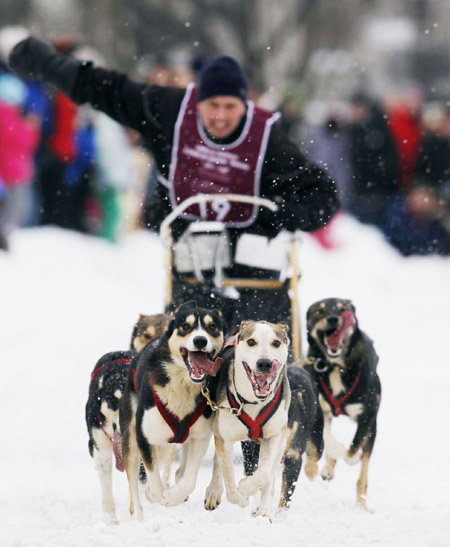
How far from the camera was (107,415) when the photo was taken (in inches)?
202

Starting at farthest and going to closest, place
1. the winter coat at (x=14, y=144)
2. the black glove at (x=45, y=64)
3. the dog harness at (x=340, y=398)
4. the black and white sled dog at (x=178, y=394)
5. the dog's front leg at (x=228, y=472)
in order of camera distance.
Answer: the winter coat at (x=14, y=144) → the black glove at (x=45, y=64) → the dog harness at (x=340, y=398) → the dog's front leg at (x=228, y=472) → the black and white sled dog at (x=178, y=394)

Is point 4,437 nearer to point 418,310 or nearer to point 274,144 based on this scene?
point 274,144

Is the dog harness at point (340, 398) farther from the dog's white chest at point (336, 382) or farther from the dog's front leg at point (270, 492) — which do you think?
the dog's front leg at point (270, 492)

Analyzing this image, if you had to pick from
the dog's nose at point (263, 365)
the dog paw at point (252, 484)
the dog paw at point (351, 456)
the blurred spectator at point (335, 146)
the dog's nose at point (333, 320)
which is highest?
the blurred spectator at point (335, 146)

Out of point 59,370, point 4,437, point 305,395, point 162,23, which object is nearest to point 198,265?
point 305,395

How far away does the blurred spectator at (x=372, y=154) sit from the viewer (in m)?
15.1

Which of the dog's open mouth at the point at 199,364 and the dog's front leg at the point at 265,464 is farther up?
the dog's open mouth at the point at 199,364

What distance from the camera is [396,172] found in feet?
50.9

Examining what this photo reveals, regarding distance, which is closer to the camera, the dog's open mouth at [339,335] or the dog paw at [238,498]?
the dog paw at [238,498]

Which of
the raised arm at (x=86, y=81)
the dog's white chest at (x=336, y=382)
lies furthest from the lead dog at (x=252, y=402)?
the raised arm at (x=86, y=81)

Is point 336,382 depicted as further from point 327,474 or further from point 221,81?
point 221,81

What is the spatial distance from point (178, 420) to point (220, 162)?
1.84 metres

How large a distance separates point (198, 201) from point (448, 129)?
33.0 ft

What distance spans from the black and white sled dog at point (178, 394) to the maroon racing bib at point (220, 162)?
1442 millimetres
